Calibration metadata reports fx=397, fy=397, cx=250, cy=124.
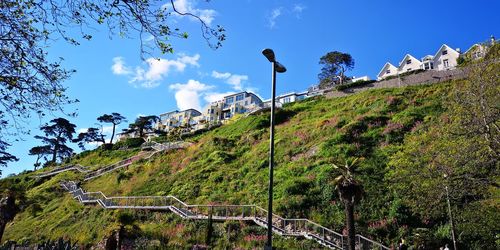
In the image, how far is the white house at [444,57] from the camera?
3123 inches

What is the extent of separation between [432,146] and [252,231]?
40.5 ft

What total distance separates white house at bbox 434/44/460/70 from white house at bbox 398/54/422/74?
13.8ft

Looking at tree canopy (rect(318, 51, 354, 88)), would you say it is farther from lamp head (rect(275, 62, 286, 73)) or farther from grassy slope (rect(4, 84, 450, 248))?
lamp head (rect(275, 62, 286, 73))

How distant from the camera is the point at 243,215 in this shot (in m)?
27.3

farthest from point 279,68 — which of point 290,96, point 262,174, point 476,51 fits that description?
point 290,96

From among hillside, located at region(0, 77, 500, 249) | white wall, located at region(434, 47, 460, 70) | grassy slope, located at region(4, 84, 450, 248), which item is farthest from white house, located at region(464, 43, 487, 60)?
white wall, located at region(434, 47, 460, 70)

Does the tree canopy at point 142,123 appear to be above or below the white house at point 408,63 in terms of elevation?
below

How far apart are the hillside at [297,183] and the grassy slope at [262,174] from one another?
4.6 inches

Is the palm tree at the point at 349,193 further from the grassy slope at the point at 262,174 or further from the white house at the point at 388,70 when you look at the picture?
the white house at the point at 388,70

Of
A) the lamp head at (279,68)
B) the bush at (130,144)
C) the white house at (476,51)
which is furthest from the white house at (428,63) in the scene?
the lamp head at (279,68)

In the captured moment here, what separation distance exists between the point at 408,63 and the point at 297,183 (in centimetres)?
6745

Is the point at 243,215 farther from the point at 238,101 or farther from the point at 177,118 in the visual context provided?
Result: the point at 177,118

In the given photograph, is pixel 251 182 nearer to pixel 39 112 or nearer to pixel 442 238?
pixel 442 238

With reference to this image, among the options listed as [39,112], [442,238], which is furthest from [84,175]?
[39,112]
